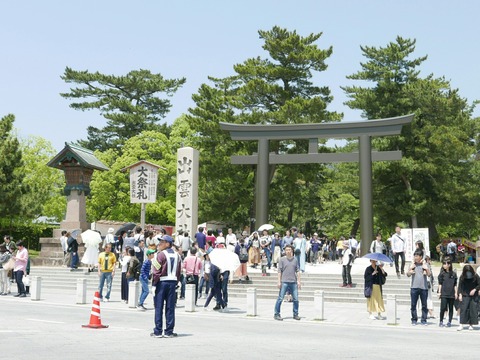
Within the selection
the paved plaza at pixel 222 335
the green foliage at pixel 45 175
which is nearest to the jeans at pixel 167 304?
the paved plaza at pixel 222 335

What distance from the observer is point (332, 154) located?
31.8m

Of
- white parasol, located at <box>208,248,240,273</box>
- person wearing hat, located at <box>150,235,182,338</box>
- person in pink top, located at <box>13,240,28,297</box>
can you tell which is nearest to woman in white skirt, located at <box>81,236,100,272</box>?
person in pink top, located at <box>13,240,28,297</box>

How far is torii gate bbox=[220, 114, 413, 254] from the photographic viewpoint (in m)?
30.7

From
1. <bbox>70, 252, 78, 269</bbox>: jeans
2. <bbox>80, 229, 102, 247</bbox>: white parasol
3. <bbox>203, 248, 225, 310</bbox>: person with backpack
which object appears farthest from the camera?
<bbox>70, 252, 78, 269</bbox>: jeans

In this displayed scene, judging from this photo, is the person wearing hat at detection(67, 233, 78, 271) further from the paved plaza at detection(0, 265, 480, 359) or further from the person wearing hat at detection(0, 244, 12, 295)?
the paved plaza at detection(0, 265, 480, 359)

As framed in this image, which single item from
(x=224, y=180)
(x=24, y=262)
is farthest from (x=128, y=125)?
(x=24, y=262)

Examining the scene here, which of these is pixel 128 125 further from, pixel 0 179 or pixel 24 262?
pixel 24 262

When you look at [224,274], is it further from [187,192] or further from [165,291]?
[187,192]

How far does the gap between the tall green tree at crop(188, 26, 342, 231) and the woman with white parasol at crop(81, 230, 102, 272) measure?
18.1 m

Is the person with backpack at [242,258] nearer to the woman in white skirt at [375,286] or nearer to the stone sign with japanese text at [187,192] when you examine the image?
the woman in white skirt at [375,286]

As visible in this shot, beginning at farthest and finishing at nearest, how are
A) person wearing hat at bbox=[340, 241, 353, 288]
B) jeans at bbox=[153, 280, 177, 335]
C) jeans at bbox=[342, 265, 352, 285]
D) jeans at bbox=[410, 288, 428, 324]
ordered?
jeans at bbox=[342, 265, 352, 285] < person wearing hat at bbox=[340, 241, 353, 288] < jeans at bbox=[410, 288, 428, 324] < jeans at bbox=[153, 280, 177, 335]

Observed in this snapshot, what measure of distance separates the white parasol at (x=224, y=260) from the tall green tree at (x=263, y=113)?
78.3 ft

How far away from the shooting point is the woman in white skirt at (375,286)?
1612cm

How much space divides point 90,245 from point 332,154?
507 inches
